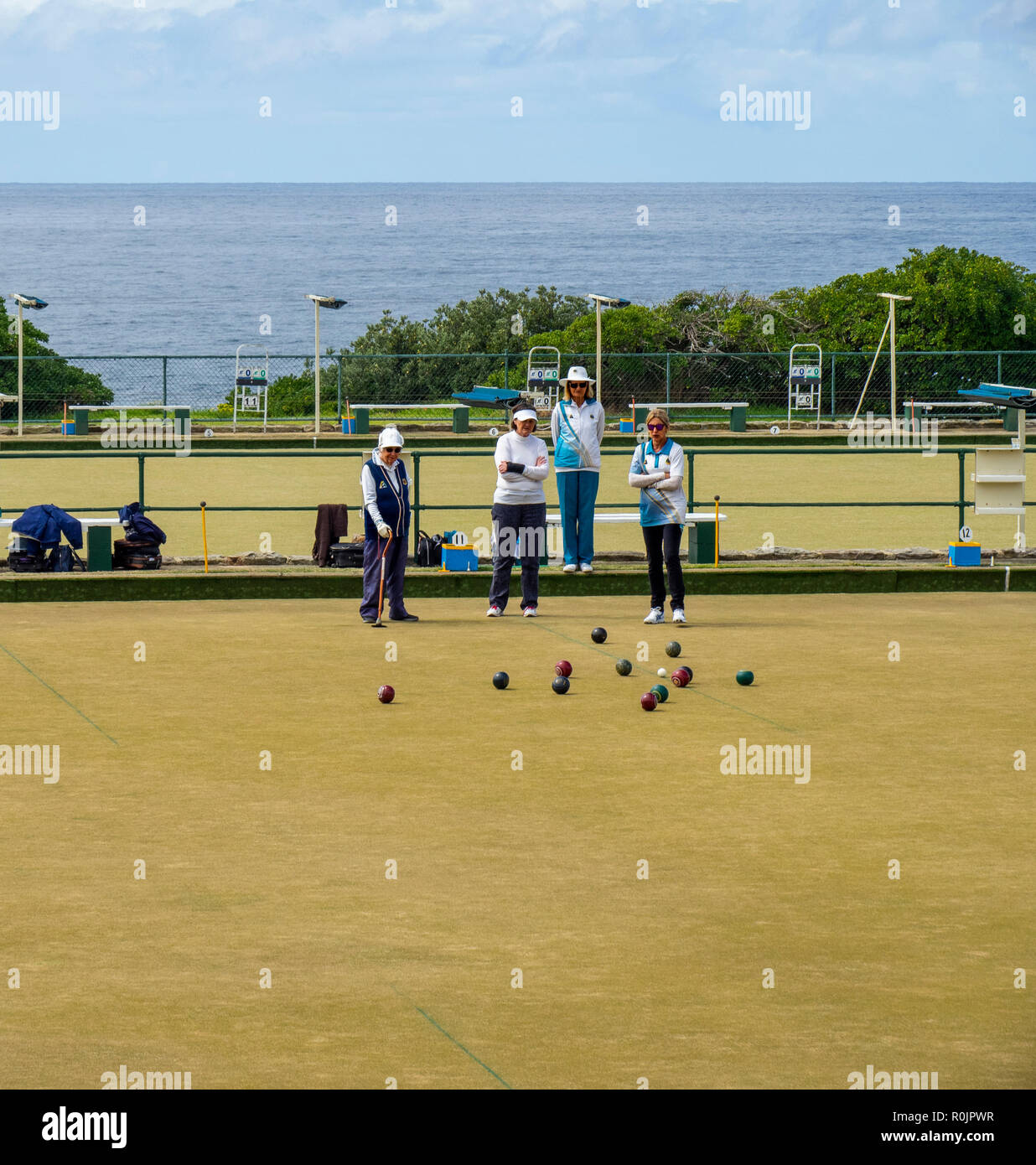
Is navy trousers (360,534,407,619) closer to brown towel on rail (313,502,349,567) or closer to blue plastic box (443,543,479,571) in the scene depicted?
blue plastic box (443,543,479,571)

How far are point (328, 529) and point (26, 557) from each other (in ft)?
8.87

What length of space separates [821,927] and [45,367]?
137 feet

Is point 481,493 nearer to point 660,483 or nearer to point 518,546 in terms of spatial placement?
point 518,546

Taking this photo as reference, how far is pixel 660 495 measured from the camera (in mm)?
14422

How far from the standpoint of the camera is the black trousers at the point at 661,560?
14.5 m

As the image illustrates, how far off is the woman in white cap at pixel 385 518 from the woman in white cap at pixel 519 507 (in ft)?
2.59

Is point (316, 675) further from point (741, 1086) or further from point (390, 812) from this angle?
point (741, 1086)

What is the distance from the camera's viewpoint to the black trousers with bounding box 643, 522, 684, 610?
1448 centimetres

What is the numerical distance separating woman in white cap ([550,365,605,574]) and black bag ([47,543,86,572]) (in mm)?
4456

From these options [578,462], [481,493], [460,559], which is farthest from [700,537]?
[481,493]

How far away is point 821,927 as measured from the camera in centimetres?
682

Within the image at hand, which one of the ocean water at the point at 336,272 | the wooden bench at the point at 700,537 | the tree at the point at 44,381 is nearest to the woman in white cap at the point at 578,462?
the wooden bench at the point at 700,537

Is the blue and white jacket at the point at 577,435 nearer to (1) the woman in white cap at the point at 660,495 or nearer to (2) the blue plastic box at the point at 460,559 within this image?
(2) the blue plastic box at the point at 460,559

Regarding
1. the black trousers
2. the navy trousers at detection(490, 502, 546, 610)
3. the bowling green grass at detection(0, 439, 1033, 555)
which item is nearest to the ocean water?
the bowling green grass at detection(0, 439, 1033, 555)
